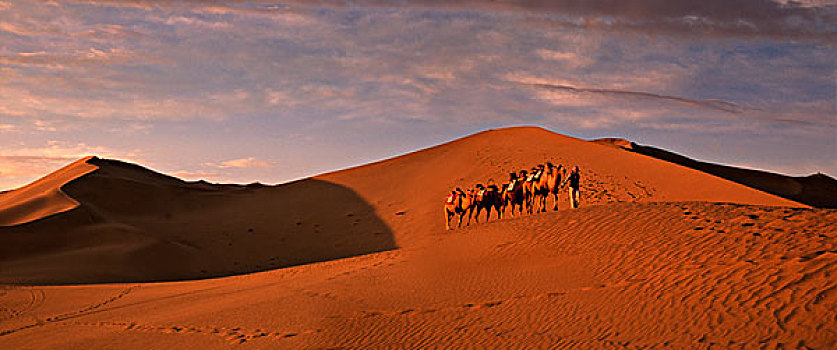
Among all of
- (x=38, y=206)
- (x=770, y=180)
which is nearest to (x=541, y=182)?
(x=38, y=206)

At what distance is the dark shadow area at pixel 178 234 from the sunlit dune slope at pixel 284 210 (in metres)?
0.07

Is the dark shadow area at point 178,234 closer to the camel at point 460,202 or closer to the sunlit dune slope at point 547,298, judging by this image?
the camel at point 460,202

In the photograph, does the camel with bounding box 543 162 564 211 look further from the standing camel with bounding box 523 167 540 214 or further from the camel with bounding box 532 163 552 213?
the standing camel with bounding box 523 167 540 214


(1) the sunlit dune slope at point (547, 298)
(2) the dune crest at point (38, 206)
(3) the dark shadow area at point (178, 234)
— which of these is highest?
(2) the dune crest at point (38, 206)

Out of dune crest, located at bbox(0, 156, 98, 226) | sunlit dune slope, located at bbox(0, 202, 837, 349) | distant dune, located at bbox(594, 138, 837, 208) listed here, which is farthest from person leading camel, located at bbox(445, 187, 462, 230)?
distant dune, located at bbox(594, 138, 837, 208)

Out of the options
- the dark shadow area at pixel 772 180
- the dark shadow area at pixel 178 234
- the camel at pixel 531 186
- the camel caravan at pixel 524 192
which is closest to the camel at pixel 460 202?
the camel caravan at pixel 524 192

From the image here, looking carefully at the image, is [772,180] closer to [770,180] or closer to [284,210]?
[770,180]

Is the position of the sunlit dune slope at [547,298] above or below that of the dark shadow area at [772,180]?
below

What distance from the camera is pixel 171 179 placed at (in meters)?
49.3

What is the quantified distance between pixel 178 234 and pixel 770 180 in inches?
2177

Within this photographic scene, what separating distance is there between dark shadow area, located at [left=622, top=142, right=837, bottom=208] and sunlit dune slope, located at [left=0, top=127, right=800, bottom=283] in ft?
80.9

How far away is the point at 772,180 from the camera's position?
59531 mm

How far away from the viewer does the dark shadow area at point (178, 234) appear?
76.3 ft

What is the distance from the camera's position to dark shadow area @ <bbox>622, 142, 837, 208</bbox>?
51334mm
